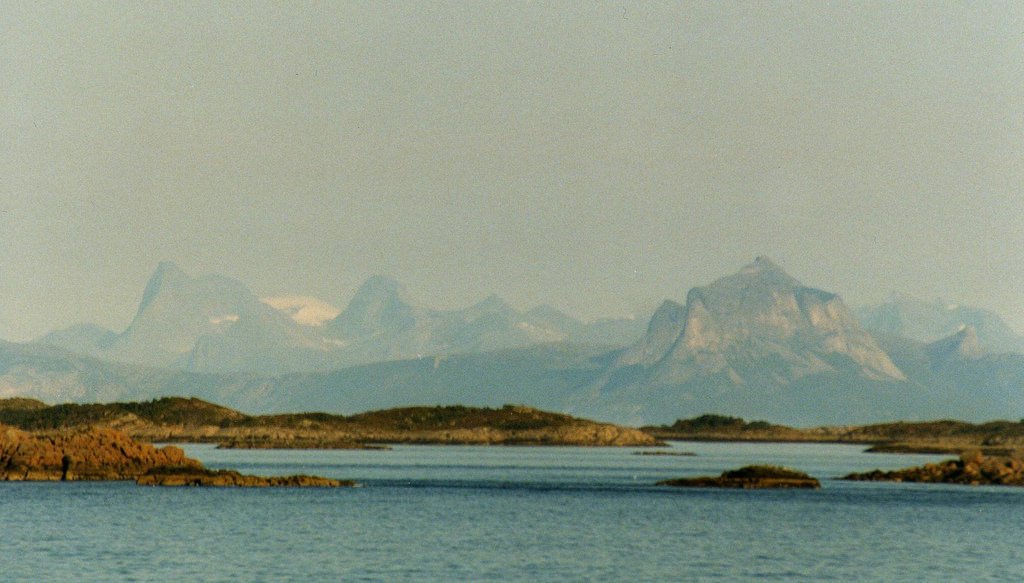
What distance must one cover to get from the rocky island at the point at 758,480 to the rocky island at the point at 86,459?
3782cm

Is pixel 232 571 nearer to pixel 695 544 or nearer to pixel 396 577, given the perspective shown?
pixel 396 577

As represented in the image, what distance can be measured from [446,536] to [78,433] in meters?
72.6

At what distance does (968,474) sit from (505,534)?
8527 cm

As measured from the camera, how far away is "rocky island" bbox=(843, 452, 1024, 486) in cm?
17138

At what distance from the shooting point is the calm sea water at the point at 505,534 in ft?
283

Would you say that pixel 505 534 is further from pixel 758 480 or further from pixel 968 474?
pixel 968 474

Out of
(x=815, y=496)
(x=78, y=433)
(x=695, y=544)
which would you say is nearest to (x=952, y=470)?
(x=815, y=496)

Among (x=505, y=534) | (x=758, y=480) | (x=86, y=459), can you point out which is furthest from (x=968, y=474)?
(x=86, y=459)

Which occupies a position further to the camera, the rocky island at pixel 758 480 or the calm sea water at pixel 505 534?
the rocky island at pixel 758 480

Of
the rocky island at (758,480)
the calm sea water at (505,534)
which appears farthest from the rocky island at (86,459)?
the rocky island at (758,480)

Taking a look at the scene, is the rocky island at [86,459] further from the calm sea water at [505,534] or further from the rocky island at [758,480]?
the rocky island at [758,480]

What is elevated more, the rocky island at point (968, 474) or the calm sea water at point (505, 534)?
the rocky island at point (968, 474)

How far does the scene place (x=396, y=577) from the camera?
8262 cm

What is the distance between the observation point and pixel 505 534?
10681cm
